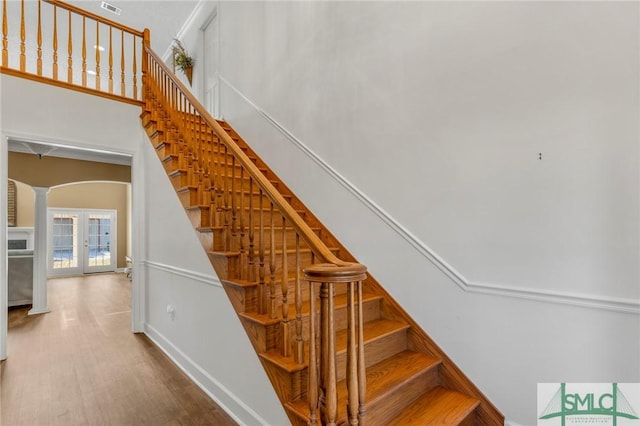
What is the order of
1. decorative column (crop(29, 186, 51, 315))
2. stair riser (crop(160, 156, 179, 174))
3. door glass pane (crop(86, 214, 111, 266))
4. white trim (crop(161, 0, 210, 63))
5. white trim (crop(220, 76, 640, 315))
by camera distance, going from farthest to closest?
door glass pane (crop(86, 214, 111, 266)) < white trim (crop(161, 0, 210, 63)) < decorative column (crop(29, 186, 51, 315)) < stair riser (crop(160, 156, 179, 174)) < white trim (crop(220, 76, 640, 315))

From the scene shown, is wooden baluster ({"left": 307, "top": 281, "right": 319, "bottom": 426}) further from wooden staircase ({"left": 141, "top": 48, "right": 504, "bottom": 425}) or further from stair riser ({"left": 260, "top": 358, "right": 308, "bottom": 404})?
stair riser ({"left": 260, "top": 358, "right": 308, "bottom": 404})

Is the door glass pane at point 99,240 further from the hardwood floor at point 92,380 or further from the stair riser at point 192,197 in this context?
the stair riser at point 192,197

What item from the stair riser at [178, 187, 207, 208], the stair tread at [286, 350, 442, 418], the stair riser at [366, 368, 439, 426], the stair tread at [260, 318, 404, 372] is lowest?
the stair riser at [366, 368, 439, 426]

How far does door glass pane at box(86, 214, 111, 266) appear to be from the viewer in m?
8.93

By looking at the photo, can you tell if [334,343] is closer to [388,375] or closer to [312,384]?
[312,384]

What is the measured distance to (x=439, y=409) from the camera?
175 cm

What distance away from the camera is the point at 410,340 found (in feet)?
7.07

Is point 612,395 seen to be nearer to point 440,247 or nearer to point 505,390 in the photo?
point 505,390

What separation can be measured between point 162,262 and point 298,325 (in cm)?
225

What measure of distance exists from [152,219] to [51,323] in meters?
2.22

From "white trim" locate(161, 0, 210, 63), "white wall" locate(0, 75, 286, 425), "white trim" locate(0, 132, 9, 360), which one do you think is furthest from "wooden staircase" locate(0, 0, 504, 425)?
"white trim" locate(161, 0, 210, 63)

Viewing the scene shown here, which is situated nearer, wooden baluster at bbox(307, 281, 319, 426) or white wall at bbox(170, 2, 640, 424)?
wooden baluster at bbox(307, 281, 319, 426)

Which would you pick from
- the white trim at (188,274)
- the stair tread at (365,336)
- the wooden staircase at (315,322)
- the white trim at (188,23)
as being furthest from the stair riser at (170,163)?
the white trim at (188,23)

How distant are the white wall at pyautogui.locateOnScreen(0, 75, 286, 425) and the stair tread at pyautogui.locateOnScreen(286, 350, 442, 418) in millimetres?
397
